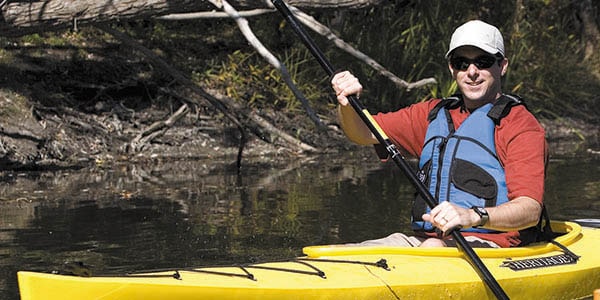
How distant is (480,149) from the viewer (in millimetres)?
4926

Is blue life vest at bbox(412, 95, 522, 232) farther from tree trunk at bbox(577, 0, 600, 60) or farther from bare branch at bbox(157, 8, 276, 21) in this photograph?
tree trunk at bbox(577, 0, 600, 60)

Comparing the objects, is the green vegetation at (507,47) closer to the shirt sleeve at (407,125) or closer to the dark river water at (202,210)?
the dark river water at (202,210)

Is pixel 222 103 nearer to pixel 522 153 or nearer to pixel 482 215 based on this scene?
pixel 522 153

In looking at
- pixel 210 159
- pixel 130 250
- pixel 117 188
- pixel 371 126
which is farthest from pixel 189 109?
pixel 371 126

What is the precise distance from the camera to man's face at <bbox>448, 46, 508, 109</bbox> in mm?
4898

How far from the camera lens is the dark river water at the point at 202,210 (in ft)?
20.6

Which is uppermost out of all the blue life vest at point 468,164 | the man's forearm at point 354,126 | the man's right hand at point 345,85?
the man's right hand at point 345,85

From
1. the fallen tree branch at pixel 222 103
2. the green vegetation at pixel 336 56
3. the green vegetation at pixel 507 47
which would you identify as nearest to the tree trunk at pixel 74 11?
the fallen tree branch at pixel 222 103

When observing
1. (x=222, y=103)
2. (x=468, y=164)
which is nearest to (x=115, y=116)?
(x=222, y=103)

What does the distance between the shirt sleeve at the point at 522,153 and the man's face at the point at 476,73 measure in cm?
13

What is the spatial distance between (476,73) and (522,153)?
0.38 meters

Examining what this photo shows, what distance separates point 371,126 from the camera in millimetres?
5035

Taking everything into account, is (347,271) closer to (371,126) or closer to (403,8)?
(371,126)

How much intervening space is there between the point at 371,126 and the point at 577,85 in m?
8.45
